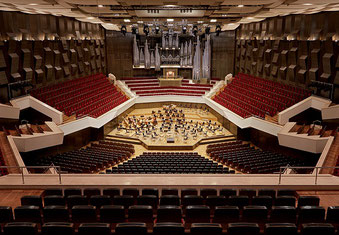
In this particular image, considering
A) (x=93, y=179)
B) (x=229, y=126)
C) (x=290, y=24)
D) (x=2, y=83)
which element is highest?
(x=290, y=24)

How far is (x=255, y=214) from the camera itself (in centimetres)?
324

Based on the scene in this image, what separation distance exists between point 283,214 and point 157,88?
14.9 meters

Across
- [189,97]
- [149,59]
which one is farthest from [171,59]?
[189,97]

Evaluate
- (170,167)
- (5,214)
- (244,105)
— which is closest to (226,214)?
(5,214)

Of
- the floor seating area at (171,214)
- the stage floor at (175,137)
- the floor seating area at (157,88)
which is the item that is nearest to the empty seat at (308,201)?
the floor seating area at (171,214)

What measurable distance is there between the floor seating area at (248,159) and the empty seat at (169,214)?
484 centimetres

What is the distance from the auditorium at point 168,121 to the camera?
10.6 feet

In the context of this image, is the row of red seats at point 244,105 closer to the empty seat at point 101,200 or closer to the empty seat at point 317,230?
the empty seat at point 317,230

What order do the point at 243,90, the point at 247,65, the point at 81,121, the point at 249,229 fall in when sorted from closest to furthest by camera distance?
the point at 249,229, the point at 81,121, the point at 243,90, the point at 247,65

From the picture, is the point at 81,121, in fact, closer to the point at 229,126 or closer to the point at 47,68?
the point at 47,68

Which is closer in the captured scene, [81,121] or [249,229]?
[249,229]

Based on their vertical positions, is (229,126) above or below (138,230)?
below

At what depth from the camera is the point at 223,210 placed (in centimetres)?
321

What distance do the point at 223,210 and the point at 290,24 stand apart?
10.3 m
